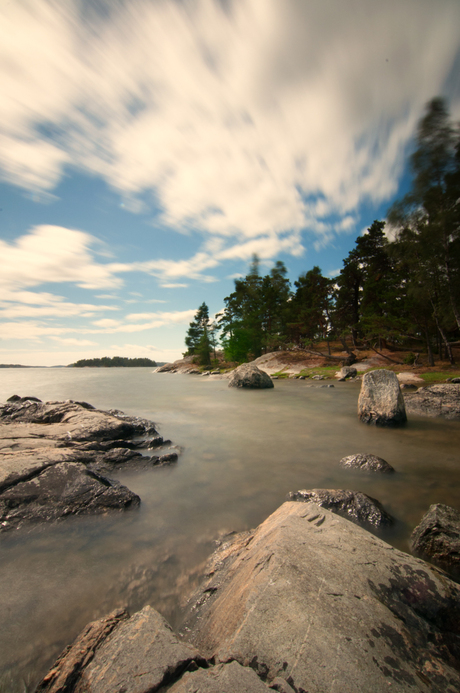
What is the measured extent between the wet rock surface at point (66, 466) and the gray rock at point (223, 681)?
10.1ft

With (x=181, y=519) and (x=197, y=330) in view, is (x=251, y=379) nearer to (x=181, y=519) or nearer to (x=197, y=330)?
(x=181, y=519)

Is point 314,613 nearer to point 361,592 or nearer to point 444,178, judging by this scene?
point 361,592

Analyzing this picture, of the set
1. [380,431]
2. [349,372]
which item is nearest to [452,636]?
[380,431]

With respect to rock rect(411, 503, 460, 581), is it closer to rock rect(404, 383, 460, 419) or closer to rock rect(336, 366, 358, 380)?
rock rect(404, 383, 460, 419)

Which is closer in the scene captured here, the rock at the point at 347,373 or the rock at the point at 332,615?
the rock at the point at 332,615

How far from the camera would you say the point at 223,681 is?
1.37 metres

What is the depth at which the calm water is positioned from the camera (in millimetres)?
2398

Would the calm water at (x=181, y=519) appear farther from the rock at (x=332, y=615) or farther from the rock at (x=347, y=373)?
the rock at (x=347, y=373)

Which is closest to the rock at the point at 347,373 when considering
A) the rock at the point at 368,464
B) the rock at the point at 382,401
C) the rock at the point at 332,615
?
the rock at the point at 382,401

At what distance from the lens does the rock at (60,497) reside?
146 inches

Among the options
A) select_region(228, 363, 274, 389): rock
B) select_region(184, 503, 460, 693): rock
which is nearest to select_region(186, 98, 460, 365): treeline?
select_region(228, 363, 274, 389): rock

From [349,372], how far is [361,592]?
25.7 meters

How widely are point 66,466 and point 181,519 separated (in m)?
2.08

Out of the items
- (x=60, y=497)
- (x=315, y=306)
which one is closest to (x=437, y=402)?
(x=60, y=497)
